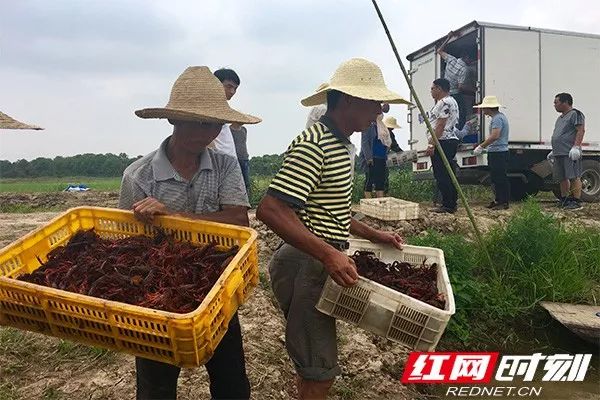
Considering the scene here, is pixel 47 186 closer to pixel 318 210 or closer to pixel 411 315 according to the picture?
pixel 318 210

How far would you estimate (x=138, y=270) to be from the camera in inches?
87.8

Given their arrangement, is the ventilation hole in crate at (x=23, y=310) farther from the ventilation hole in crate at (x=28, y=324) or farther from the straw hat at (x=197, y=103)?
the straw hat at (x=197, y=103)

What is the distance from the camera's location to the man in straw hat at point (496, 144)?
8742 mm

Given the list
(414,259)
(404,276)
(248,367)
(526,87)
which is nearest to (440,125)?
(526,87)

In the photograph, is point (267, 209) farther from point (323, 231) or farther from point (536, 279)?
point (536, 279)

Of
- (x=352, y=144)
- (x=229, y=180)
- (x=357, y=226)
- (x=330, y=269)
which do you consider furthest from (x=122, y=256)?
(x=357, y=226)

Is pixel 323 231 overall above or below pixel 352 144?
below

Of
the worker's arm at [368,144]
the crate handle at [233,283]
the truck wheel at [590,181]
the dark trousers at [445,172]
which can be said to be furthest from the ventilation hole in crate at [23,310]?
the truck wheel at [590,181]

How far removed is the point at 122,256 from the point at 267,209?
0.74 m

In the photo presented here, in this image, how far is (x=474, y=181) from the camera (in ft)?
34.8

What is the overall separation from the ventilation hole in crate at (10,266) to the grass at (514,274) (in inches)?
169

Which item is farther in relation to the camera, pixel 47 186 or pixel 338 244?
pixel 47 186

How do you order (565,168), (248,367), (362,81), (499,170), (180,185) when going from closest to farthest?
1. (180,185)
2. (362,81)
3. (248,367)
4. (499,170)
5. (565,168)

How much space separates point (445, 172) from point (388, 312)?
642cm
